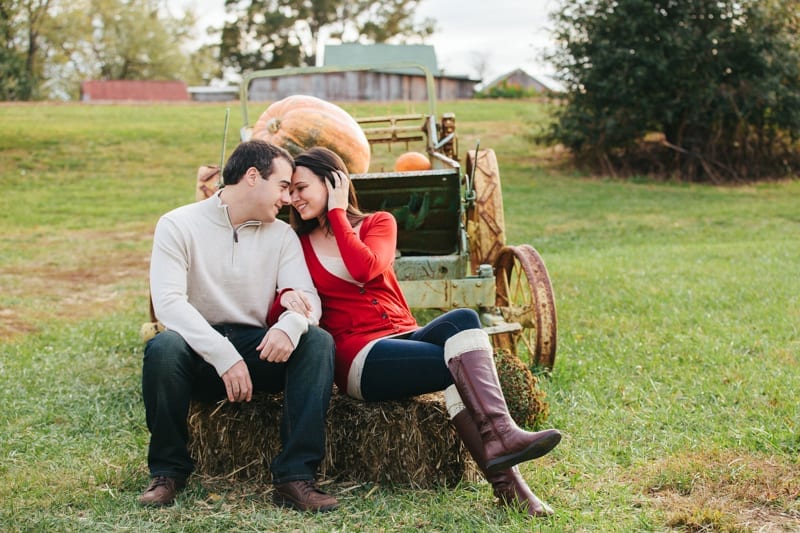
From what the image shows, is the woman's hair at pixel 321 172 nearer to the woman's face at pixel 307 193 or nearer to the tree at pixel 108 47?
the woman's face at pixel 307 193

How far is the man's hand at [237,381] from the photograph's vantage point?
3.33 metres

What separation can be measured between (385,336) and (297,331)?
39cm

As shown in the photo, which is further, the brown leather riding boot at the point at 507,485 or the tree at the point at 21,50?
the tree at the point at 21,50

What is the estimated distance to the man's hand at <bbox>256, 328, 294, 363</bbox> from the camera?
3.33 metres

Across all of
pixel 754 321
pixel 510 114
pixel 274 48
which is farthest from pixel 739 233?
pixel 274 48

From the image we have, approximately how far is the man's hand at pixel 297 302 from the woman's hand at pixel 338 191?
0.37m

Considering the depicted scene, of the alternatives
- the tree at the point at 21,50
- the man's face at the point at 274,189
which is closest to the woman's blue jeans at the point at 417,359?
the man's face at the point at 274,189

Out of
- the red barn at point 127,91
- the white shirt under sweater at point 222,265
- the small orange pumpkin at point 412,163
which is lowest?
the white shirt under sweater at point 222,265

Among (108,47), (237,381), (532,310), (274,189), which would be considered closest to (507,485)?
(237,381)

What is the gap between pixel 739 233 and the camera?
1255 cm

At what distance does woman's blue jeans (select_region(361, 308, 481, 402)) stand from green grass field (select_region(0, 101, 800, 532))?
1.38 feet

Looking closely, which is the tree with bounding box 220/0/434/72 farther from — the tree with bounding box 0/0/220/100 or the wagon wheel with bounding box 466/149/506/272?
the wagon wheel with bounding box 466/149/506/272

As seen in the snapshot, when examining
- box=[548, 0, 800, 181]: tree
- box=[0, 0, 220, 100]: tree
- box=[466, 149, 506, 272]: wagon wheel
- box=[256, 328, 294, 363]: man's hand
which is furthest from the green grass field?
box=[0, 0, 220, 100]: tree

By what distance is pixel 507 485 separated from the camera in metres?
3.28
